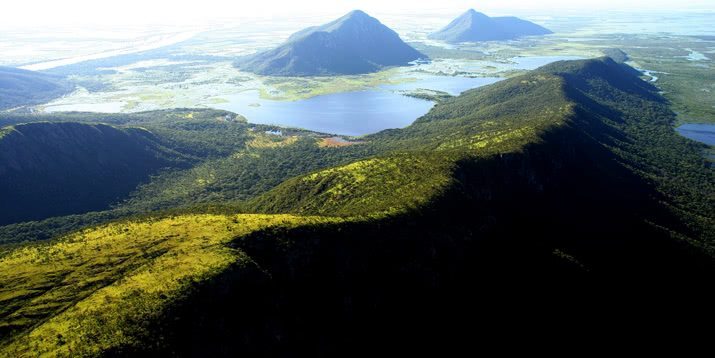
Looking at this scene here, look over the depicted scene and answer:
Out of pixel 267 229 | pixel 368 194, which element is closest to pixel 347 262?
pixel 267 229

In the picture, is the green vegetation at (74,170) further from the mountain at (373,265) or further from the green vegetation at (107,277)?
the mountain at (373,265)

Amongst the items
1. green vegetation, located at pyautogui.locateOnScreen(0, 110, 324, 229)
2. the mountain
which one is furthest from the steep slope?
the mountain

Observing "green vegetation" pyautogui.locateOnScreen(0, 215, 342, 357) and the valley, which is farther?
the valley

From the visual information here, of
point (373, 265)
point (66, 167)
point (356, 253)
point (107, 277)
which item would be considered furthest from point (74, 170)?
point (373, 265)

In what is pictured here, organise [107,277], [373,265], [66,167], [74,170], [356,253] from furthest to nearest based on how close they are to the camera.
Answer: [74,170] → [66,167] → [373,265] → [356,253] → [107,277]

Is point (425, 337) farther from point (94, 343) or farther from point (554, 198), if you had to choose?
point (554, 198)

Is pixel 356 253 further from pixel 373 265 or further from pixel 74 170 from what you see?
pixel 74 170

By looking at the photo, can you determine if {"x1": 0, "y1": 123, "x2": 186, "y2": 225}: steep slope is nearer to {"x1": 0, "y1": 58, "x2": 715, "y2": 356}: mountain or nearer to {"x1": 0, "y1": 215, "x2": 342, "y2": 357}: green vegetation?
{"x1": 0, "y1": 58, "x2": 715, "y2": 356}: mountain
